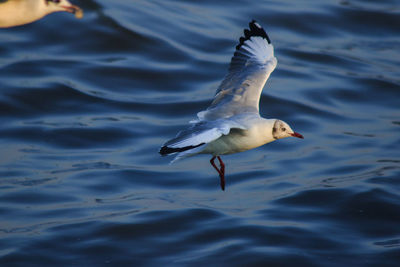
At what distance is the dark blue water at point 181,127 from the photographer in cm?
1041

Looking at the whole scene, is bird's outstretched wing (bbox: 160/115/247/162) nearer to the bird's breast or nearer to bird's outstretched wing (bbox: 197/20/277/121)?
the bird's breast

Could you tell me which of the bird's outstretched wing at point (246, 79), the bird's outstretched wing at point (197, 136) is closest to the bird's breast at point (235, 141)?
the bird's outstretched wing at point (197, 136)

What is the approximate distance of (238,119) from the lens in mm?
7289

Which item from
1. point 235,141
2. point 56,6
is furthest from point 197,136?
point 56,6

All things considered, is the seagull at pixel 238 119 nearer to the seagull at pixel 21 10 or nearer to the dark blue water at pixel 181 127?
the seagull at pixel 21 10

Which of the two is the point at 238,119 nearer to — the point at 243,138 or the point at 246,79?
the point at 243,138

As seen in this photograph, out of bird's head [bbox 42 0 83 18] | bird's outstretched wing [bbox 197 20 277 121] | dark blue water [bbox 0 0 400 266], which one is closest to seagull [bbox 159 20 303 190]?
bird's outstretched wing [bbox 197 20 277 121]

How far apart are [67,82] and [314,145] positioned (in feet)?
16.5

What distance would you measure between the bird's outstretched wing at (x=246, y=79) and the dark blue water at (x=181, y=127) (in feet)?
8.48

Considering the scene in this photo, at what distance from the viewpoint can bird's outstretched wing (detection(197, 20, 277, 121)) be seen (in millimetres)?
7867

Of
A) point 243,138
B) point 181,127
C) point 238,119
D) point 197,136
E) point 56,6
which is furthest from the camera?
point 181,127

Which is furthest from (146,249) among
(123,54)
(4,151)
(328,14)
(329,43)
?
(328,14)

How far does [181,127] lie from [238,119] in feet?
20.6

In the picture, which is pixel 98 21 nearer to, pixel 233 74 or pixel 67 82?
pixel 67 82
